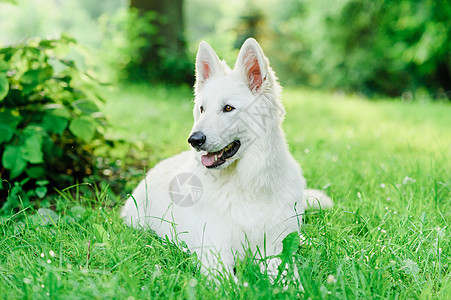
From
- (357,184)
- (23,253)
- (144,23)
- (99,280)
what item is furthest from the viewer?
(144,23)

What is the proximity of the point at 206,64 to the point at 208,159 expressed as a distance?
2.43ft

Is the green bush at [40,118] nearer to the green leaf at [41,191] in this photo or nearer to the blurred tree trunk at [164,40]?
the green leaf at [41,191]

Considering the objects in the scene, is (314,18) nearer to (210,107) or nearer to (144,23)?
(144,23)

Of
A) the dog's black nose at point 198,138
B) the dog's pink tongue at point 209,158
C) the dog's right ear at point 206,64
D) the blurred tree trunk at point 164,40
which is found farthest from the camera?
the blurred tree trunk at point 164,40

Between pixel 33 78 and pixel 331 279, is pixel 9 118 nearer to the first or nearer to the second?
pixel 33 78

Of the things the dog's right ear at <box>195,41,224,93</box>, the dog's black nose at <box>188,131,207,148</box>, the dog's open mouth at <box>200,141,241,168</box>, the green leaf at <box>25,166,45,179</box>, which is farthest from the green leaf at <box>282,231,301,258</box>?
the green leaf at <box>25,166,45,179</box>

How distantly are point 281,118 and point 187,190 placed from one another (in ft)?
2.77

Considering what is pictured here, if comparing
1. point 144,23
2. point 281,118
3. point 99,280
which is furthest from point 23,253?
point 144,23

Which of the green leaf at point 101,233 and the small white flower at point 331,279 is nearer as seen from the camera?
the small white flower at point 331,279

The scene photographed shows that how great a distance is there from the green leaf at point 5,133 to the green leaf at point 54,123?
28 cm

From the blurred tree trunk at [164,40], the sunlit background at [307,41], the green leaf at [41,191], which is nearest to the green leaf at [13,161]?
the green leaf at [41,191]

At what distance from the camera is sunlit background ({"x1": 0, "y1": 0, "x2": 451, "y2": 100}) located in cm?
980

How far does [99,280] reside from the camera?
1.97m

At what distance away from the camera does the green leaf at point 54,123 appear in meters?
3.42
